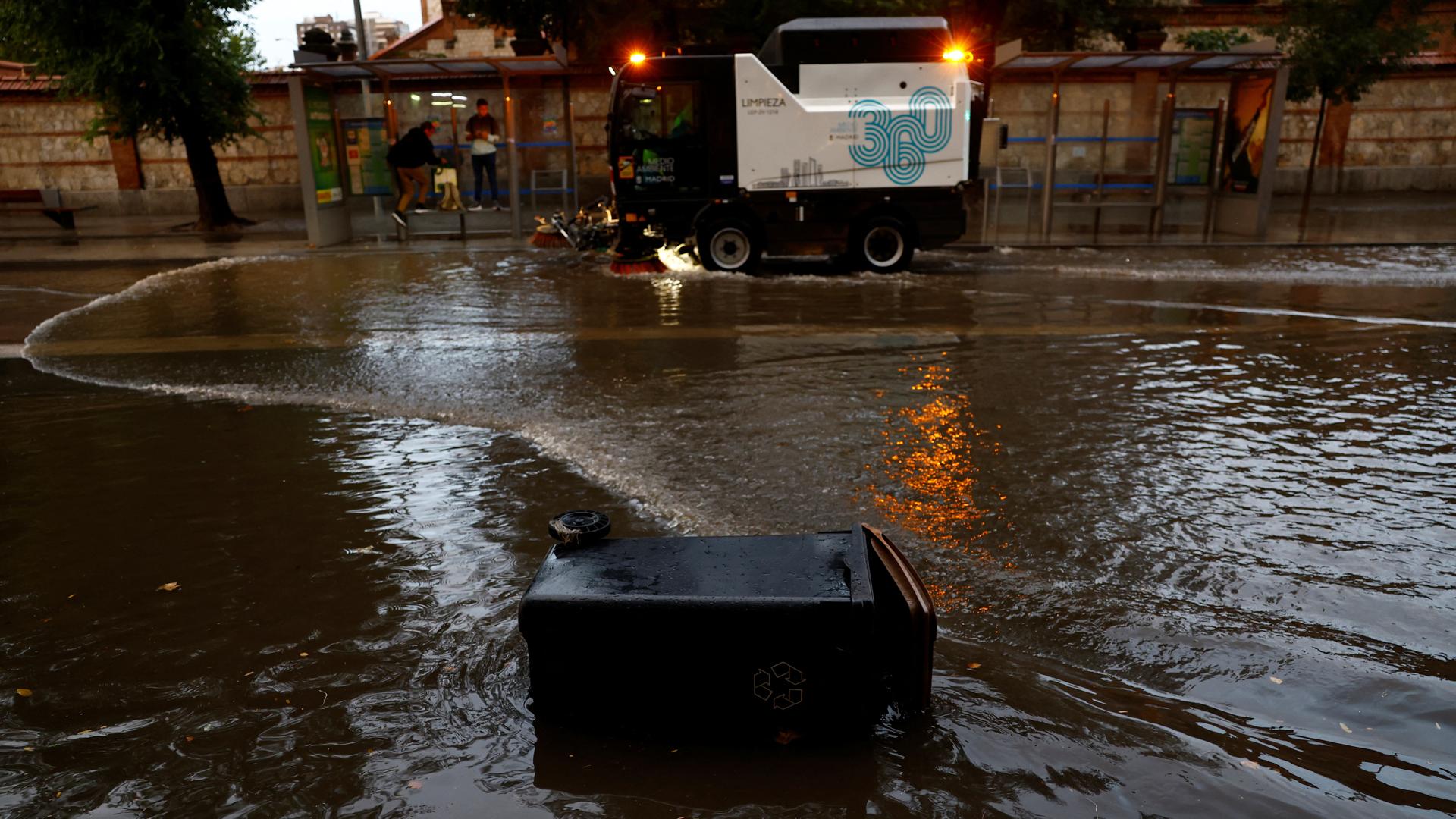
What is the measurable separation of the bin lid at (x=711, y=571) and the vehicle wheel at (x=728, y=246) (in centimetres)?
1083

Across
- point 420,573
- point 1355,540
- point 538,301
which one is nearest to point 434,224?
point 538,301

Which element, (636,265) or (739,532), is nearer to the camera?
(739,532)

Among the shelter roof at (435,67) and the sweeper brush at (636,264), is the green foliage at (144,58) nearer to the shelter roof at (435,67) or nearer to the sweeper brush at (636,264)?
the shelter roof at (435,67)

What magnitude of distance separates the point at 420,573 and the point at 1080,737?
2753mm

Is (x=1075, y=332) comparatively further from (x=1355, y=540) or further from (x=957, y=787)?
(x=957, y=787)

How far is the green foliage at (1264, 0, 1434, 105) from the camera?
19.4 meters

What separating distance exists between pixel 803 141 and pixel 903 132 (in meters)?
1.32

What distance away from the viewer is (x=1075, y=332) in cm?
956

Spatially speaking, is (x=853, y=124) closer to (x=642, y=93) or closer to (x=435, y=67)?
(x=642, y=93)

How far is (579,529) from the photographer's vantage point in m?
3.32

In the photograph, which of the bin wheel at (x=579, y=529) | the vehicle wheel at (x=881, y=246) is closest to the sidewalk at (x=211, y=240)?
the vehicle wheel at (x=881, y=246)

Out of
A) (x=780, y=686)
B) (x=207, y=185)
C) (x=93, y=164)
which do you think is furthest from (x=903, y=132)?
(x=93, y=164)

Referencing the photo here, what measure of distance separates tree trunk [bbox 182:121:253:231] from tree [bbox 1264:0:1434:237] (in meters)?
20.8

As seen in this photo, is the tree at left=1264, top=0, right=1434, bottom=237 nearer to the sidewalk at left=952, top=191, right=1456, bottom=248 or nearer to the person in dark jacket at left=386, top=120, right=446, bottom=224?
the sidewalk at left=952, top=191, right=1456, bottom=248
